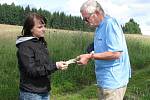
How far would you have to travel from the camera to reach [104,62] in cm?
518

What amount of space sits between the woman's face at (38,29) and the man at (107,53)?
0.46 m

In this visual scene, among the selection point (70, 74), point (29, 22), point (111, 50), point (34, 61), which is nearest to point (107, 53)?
point (111, 50)

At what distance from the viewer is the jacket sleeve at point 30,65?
16.3 ft

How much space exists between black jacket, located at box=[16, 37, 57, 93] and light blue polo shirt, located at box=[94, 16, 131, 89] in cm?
54

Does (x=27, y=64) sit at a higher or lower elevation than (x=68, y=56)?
higher

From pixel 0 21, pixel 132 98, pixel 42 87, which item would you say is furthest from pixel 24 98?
pixel 0 21

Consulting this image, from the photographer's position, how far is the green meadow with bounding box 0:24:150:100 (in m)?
10.1

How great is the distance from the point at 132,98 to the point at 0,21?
53.7 m

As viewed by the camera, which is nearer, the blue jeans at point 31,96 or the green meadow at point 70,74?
the blue jeans at point 31,96

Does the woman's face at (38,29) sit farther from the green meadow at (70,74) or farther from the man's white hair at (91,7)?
the green meadow at (70,74)

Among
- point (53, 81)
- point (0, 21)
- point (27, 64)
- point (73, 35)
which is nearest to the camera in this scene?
point (27, 64)

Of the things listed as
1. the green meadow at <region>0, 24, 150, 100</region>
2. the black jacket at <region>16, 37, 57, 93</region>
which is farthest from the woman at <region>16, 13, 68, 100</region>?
the green meadow at <region>0, 24, 150, 100</region>

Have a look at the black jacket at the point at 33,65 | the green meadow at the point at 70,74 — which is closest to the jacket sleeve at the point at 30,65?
the black jacket at the point at 33,65

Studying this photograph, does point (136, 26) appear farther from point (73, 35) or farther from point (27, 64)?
point (27, 64)
